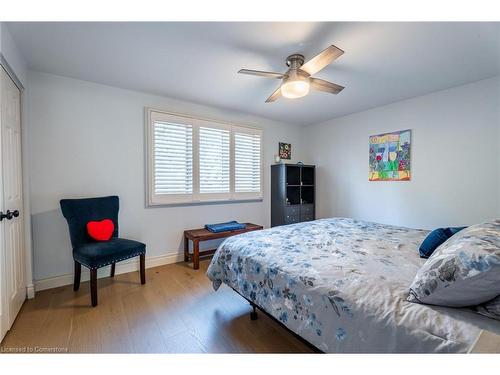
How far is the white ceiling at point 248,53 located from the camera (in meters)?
1.67

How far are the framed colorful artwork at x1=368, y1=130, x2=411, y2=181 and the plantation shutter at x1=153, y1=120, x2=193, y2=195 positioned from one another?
2824 mm

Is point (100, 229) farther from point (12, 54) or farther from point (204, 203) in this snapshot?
point (12, 54)

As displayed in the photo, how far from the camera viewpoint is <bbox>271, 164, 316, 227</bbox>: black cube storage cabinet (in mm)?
3865

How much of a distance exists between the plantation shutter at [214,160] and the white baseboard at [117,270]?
104 cm

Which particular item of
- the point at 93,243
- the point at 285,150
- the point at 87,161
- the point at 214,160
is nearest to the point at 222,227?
the point at 214,160

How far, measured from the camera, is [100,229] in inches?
93.4

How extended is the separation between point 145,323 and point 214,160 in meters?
2.28

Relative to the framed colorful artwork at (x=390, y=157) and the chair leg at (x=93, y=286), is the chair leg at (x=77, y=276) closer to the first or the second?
the chair leg at (x=93, y=286)

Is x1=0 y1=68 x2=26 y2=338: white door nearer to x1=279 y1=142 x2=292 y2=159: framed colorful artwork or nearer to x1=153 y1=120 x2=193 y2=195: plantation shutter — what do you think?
x1=153 y1=120 x2=193 y2=195: plantation shutter

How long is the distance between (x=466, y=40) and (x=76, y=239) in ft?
13.0

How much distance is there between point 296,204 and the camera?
13.7 feet

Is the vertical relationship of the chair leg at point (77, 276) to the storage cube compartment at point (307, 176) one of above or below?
below

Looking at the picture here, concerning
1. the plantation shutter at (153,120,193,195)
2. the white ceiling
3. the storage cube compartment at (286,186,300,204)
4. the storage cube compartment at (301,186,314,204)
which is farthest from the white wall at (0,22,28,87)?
the storage cube compartment at (301,186,314,204)

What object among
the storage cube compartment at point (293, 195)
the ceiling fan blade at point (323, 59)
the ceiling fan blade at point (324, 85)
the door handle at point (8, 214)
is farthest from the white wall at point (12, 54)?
the storage cube compartment at point (293, 195)
